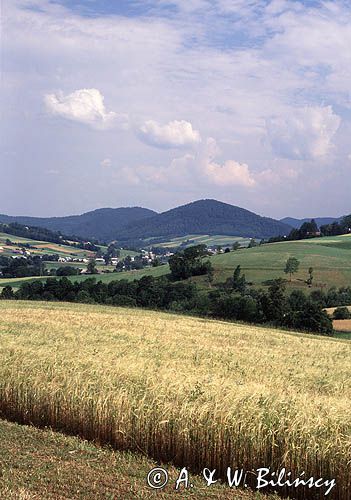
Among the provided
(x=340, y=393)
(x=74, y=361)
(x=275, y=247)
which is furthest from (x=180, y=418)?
(x=275, y=247)

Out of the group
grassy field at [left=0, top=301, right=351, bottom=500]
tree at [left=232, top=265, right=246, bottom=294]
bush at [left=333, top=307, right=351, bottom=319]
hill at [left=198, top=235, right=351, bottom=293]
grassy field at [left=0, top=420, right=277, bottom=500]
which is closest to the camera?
grassy field at [left=0, top=420, right=277, bottom=500]

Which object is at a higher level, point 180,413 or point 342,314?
point 180,413

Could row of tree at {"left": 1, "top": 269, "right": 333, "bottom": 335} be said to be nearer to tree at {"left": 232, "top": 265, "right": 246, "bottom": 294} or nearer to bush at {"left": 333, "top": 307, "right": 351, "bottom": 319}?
tree at {"left": 232, "top": 265, "right": 246, "bottom": 294}

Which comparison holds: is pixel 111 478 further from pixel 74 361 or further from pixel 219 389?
pixel 74 361

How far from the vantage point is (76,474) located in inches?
384

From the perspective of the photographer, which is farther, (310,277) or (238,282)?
(310,277)

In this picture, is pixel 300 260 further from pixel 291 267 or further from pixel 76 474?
pixel 76 474

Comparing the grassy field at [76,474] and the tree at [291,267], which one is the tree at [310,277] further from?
the grassy field at [76,474]

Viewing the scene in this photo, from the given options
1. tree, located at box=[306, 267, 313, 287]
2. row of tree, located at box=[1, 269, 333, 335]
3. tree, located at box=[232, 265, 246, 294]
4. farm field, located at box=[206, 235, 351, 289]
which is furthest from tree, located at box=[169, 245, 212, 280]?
tree, located at box=[306, 267, 313, 287]

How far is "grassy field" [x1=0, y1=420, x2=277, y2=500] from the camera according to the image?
9000 mm

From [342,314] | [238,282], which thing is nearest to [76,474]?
[342,314]

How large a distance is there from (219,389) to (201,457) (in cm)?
204

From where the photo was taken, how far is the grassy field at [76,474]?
900 cm

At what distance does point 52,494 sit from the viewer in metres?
8.89
